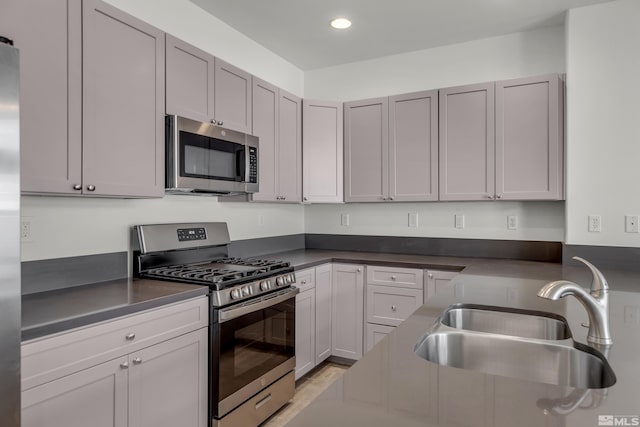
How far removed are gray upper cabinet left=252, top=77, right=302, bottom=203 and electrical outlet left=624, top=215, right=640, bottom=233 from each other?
91.1 inches

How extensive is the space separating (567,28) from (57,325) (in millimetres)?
3399

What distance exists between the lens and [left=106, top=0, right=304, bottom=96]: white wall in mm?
2461

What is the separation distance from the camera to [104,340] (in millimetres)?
1558

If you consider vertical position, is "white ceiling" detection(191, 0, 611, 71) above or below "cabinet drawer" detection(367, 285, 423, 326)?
above

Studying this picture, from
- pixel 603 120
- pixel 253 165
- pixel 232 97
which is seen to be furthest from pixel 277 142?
pixel 603 120

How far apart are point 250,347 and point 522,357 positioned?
148 centimetres

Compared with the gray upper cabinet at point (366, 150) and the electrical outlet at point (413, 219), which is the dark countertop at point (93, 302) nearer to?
the gray upper cabinet at point (366, 150)

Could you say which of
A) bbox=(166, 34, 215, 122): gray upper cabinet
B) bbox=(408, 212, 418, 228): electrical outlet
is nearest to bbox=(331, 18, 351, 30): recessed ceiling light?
bbox=(166, 34, 215, 122): gray upper cabinet

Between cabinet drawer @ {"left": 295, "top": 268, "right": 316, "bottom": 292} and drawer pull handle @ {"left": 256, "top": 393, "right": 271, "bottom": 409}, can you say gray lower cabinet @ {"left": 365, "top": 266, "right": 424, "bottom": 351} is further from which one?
drawer pull handle @ {"left": 256, "top": 393, "right": 271, "bottom": 409}

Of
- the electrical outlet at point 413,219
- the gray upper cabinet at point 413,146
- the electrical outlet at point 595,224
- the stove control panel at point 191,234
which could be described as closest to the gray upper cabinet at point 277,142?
the stove control panel at point 191,234

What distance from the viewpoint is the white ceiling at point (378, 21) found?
107 inches

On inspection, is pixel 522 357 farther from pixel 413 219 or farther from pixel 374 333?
pixel 413 219

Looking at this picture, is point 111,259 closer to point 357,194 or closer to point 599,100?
point 357,194

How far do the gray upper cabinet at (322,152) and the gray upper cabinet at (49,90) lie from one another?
1948 millimetres
